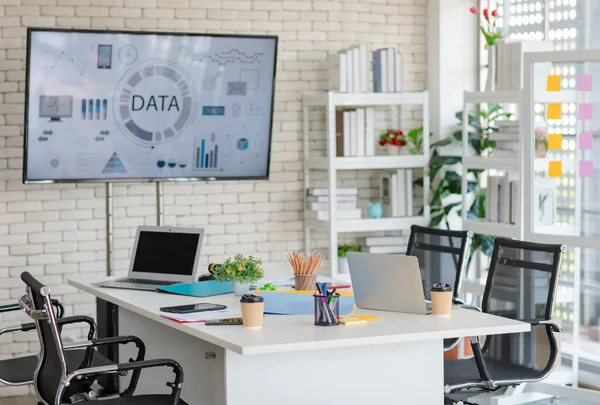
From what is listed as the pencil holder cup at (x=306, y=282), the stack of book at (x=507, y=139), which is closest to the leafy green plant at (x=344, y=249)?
the stack of book at (x=507, y=139)

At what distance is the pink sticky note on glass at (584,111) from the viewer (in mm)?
5574

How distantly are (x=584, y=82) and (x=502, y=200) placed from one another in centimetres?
101

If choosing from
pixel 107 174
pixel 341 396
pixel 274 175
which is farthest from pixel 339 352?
pixel 274 175

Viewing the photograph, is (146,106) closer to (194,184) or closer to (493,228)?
(194,184)

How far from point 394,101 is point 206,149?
138cm

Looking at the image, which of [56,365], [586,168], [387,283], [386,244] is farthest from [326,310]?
[386,244]

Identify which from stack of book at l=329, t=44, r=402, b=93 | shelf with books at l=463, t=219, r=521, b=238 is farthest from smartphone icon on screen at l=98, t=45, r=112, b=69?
shelf with books at l=463, t=219, r=521, b=238

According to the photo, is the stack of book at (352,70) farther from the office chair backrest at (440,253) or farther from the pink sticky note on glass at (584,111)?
the pink sticky note on glass at (584,111)

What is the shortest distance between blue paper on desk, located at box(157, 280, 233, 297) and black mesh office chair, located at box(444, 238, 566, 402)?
111 cm

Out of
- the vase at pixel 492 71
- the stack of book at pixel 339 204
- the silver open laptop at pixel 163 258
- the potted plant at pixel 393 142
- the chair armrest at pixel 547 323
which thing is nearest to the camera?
the chair armrest at pixel 547 323

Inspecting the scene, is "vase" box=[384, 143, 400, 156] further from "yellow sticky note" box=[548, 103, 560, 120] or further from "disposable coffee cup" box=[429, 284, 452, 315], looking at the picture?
"disposable coffee cup" box=[429, 284, 452, 315]

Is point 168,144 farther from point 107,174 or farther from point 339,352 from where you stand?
point 339,352

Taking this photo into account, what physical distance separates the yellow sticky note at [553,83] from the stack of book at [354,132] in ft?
4.87

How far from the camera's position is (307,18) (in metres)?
7.09
